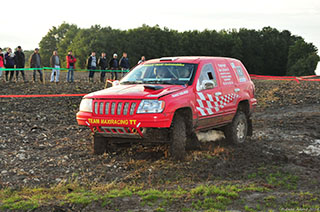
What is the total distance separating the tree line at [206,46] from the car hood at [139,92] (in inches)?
2724

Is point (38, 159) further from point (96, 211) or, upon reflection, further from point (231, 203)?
point (231, 203)

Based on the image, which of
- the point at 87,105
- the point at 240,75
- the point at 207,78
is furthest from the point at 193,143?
the point at 87,105

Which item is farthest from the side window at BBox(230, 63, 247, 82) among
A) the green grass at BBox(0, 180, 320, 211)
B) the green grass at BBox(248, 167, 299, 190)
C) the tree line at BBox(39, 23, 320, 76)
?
the tree line at BBox(39, 23, 320, 76)

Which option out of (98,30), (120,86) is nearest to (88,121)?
(120,86)

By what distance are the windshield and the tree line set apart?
6827cm

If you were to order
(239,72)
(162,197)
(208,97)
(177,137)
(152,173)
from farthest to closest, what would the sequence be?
(239,72) < (208,97) < (177,137) < (152,173) < (162,197)

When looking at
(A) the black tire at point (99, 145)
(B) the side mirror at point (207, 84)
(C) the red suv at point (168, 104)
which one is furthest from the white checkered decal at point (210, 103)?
(A) the black tire at point (99, 145)

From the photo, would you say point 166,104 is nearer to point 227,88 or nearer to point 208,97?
point 208,97

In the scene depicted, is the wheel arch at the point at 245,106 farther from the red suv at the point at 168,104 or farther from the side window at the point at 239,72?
the side window at the point at 239,72

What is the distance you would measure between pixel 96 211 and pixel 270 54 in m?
95.8

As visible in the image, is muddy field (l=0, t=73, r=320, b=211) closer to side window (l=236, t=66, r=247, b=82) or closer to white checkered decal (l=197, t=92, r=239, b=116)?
white checkered decal (l=197, t=92, r=239, b=116)

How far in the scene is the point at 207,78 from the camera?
977 cm

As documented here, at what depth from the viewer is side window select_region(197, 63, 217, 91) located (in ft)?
30.8

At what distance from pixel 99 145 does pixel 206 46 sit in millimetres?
84980
